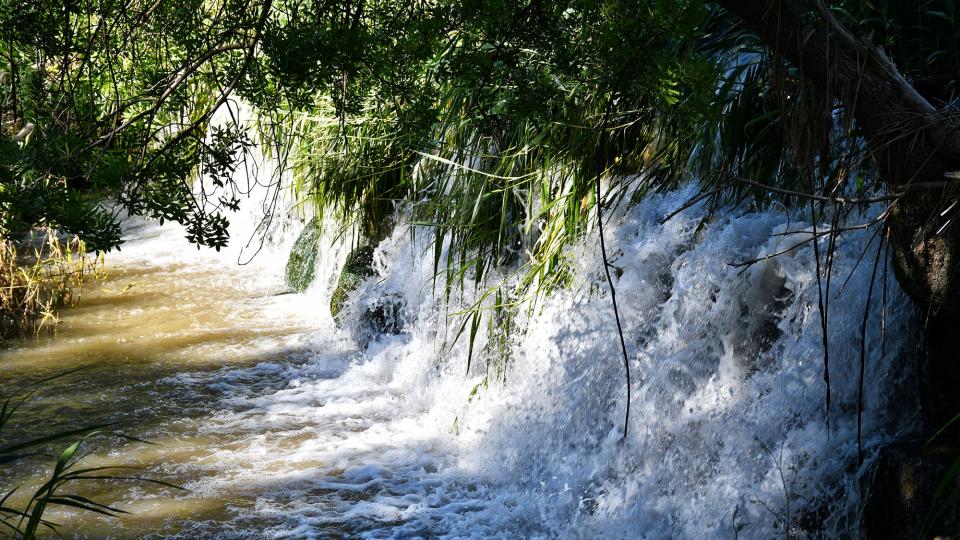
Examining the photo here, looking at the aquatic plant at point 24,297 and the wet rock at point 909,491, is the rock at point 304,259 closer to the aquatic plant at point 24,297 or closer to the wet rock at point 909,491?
the aquatic plant at point 24,297

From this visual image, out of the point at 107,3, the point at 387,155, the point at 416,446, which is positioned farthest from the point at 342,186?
the point at 107,3

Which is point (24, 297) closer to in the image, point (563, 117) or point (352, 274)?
point (352, 274)

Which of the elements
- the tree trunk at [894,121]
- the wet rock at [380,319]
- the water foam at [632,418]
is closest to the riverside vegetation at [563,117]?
the tree trunk at [894,121]

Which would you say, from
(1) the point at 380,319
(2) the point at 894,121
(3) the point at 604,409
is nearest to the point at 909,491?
(2) the point at 894,121

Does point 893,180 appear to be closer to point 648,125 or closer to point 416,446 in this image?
point 648,125

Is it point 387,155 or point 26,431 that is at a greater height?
point 387,155

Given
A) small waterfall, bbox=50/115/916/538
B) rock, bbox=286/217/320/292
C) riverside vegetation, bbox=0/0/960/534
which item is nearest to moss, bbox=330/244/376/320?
small waterfall, bbox=50/115/916/538

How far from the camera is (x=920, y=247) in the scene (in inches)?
107

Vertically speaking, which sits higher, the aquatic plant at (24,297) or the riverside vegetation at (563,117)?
the riverside vegetation at (563,117)

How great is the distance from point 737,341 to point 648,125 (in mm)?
1234

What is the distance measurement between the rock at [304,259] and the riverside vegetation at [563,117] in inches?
109

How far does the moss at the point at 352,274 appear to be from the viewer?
6.92 meters

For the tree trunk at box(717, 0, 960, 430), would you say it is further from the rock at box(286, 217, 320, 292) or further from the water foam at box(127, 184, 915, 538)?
the rock at box(286, 217, 320, 292)

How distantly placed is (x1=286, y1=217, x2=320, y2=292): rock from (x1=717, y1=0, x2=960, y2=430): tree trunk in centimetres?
577
